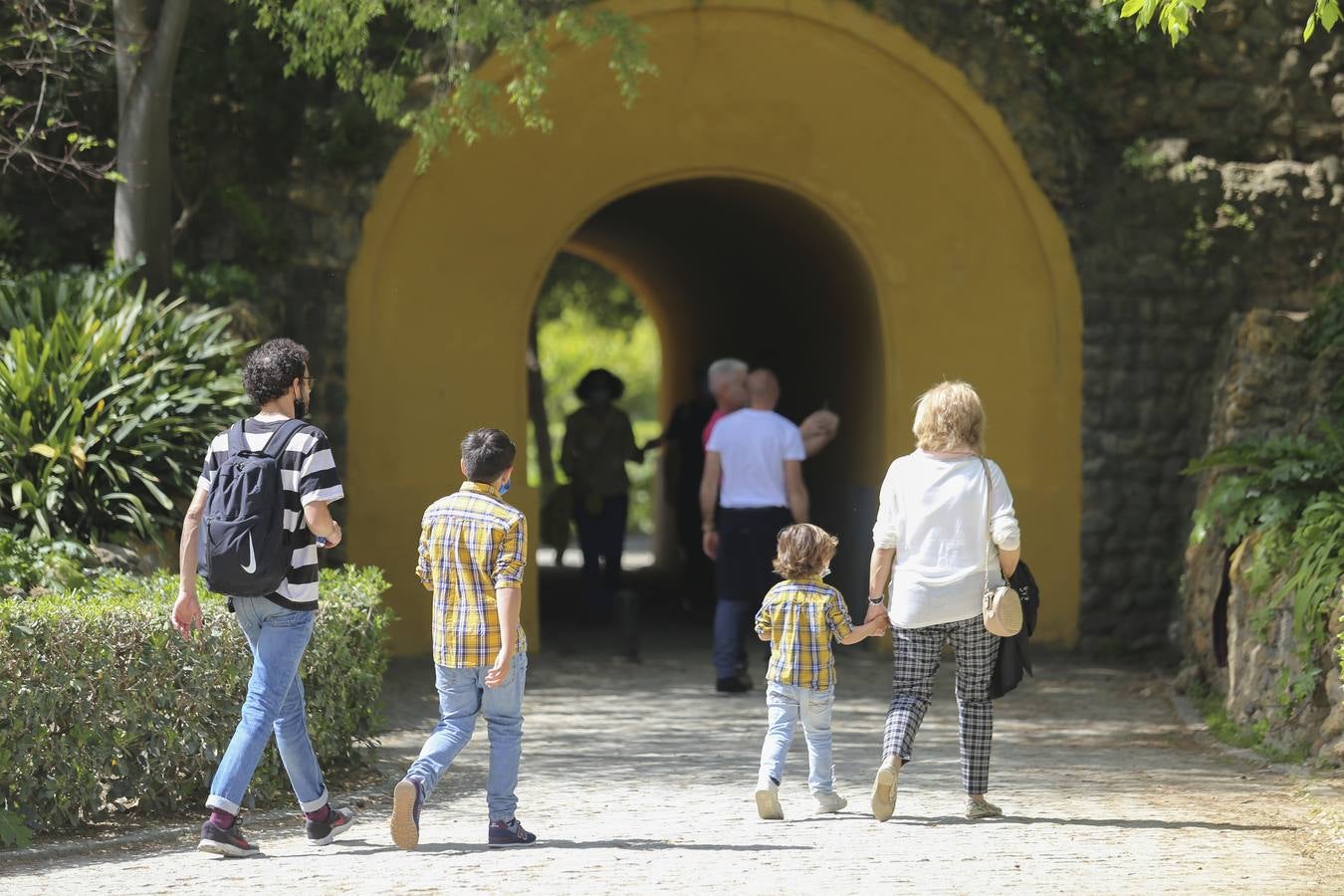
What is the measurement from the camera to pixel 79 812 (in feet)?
20.4

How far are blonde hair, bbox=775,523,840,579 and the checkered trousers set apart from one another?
38 cm

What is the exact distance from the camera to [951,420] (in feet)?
20.7

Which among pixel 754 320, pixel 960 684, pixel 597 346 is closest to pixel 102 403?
pixel 960 684

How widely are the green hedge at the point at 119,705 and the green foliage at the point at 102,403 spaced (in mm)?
1598

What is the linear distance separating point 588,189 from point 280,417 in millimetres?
5649

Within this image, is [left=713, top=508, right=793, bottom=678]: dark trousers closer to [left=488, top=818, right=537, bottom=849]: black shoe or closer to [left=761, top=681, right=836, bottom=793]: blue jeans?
[left=761, top=681, right=836, bottom=793]: blue jeans

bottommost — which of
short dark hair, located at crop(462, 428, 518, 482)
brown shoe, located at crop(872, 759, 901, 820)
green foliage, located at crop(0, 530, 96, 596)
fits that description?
brown shoe, located at crop(872, 759, 901, 820)

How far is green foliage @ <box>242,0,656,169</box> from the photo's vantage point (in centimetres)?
907

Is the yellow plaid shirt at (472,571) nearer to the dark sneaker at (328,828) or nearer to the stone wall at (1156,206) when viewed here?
the dark sneaker at (328,828)

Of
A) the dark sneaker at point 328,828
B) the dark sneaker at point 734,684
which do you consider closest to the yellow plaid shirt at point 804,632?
the dark sneaker at point 328,828

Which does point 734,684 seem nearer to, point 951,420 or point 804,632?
point 804,632

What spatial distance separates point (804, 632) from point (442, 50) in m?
5.62

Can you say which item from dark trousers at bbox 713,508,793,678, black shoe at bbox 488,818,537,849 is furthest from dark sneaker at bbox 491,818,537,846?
dark trousers at bbox 713,508,793,678

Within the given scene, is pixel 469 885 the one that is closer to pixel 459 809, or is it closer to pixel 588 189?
pixel 459 809
